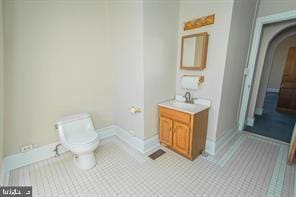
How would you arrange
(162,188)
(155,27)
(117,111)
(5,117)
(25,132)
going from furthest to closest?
(117,111), (155,27), (25,132), (5,117), (162,188)

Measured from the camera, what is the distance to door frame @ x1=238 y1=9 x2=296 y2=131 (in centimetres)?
241

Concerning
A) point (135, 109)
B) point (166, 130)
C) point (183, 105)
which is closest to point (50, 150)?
point (135, 109)

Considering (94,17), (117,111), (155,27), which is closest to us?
(155,27)

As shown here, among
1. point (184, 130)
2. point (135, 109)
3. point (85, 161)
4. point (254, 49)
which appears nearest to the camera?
point (85, 161)

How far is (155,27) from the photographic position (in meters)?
2.17

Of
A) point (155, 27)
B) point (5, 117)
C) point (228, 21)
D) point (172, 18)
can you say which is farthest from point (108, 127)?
point (228, 21)

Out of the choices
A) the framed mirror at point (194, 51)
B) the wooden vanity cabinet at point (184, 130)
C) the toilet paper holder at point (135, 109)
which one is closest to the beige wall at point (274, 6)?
the framed mirror at point (194, 51)

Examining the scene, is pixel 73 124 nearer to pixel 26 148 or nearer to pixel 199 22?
pixel 26 148

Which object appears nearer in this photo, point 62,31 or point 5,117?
point 5,117

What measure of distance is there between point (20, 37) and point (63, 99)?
0.90 metres

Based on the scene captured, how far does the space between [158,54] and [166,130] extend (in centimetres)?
117

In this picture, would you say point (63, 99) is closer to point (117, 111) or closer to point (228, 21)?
point (117, 111)

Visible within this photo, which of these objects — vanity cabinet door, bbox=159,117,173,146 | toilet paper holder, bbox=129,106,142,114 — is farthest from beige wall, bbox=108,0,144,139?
vanity cabinet door, bbox=159,117,173,146

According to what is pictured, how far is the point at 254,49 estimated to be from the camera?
274 cm
